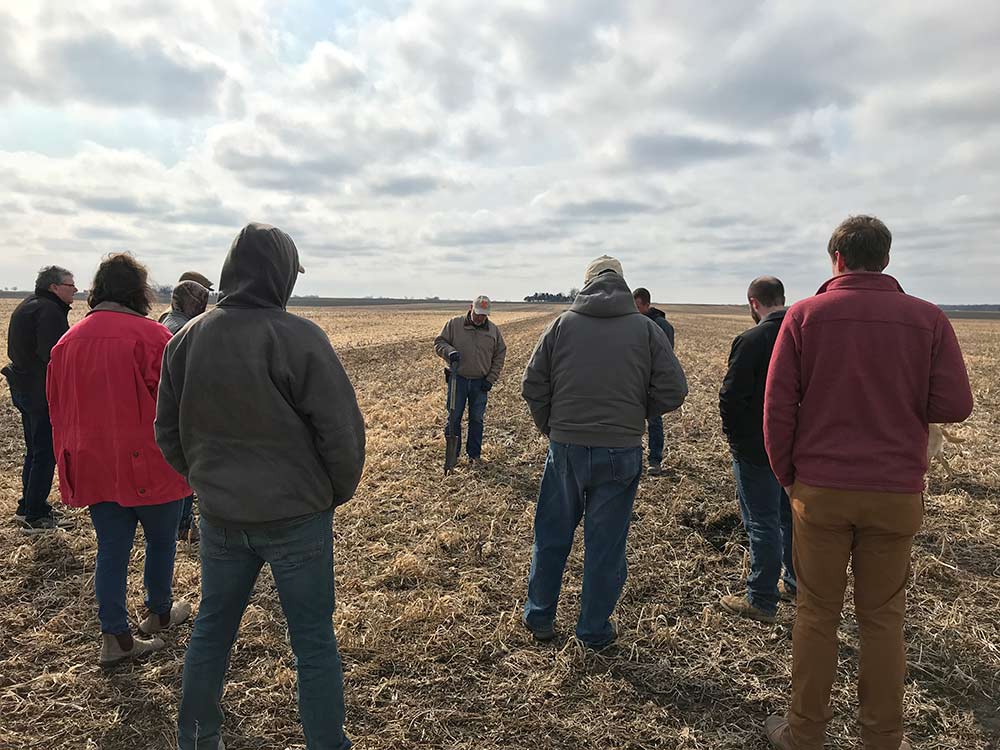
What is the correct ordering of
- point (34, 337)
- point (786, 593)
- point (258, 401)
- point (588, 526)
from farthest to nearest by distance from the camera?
point (34, 337), point (786, 593), point (588, 526), point (258, 401)

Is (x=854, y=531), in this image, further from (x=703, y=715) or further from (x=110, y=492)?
(x=110, y=492)

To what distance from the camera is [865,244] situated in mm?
2973

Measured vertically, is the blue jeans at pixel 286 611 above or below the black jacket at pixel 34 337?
below

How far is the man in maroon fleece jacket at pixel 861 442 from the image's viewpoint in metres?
2.89

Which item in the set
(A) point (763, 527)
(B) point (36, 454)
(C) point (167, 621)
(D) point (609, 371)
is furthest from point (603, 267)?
(B) point (36, 454)

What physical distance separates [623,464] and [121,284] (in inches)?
131

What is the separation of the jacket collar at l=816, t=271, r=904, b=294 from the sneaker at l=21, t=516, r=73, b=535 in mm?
6944

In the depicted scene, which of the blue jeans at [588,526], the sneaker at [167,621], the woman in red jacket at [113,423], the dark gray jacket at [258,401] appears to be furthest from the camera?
the sneaker at [167,621]

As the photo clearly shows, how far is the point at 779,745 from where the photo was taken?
3254 millimetres

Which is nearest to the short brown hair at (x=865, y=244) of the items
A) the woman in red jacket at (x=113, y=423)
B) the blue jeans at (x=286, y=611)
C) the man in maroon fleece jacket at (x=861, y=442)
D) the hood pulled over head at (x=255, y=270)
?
the man in maroon fleece jacket at (x=861, y=442)

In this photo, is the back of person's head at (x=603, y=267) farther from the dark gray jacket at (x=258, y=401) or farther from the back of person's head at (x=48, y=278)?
the back of person's head at (x=48, y=278)

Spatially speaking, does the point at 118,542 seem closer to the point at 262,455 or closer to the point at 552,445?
the point at 262,455

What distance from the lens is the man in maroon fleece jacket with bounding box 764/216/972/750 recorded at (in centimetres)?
289

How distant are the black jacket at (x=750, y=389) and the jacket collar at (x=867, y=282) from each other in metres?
1.36
